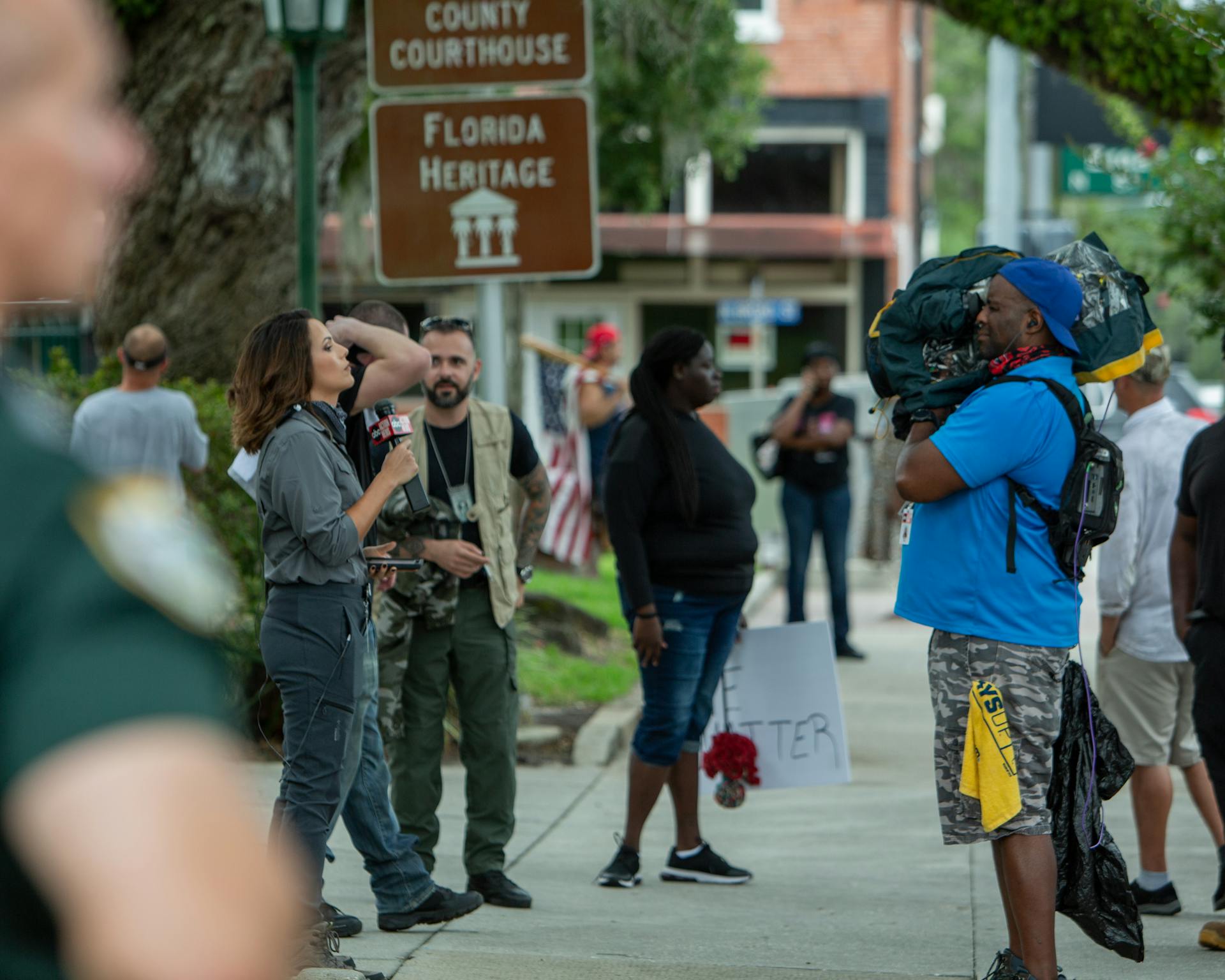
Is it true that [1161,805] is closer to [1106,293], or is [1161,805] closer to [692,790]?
[692,790]

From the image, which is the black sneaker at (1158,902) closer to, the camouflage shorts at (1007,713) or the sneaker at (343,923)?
the camouflage shorts at (1007,713)

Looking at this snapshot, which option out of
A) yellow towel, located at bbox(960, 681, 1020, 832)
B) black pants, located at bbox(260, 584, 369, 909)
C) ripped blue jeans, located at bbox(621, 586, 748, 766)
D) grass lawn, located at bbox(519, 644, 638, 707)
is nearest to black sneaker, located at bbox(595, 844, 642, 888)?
ripped blue jeans, located at bbox(621, 586, 748, 766)

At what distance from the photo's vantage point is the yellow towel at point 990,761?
3.93 m

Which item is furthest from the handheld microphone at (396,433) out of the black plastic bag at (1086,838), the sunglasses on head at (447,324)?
the black plastic bag at (1086,838)

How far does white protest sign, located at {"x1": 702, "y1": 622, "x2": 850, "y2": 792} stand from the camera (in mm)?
5930

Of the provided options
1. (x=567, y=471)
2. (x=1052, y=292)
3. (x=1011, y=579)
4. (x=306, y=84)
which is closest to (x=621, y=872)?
(x=1011, y=579)

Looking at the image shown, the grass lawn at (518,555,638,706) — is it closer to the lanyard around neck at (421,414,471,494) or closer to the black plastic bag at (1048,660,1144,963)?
the lanyard around neck at (421,414,471,494)

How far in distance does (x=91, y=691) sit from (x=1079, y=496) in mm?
3461

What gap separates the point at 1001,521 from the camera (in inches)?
159

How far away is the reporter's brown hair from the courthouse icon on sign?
240cm

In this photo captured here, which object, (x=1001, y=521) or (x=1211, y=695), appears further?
(x=1211, y=695)

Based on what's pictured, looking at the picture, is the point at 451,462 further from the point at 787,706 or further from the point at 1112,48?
the point at 1112,48

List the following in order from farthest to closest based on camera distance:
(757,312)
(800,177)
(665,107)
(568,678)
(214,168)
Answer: (800,177), (757,312), (665,107), (568,678), (214,168)

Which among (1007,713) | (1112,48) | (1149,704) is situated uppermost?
(1112,48)
